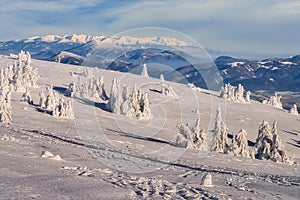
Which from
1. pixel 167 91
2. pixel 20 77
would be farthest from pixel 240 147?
pixel 167 91

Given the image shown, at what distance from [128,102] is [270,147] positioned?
26.2 m

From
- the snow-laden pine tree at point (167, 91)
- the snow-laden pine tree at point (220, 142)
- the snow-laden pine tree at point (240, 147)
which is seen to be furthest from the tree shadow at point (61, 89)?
the snow-laden pine tree at point (240, 147)

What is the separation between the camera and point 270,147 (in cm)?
5556

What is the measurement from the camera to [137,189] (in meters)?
17.8

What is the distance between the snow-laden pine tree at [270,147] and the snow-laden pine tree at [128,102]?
18.1m

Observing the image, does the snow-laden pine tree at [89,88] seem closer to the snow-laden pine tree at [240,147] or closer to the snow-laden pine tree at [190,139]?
the snow-laden pine tree at [240,147]

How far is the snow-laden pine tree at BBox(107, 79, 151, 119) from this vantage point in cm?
7088

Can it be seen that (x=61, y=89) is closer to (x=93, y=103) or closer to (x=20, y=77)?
(x=20, y=77)

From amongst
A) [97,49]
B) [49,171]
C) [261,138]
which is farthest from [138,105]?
[49,171]

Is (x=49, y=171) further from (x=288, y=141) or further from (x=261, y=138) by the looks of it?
(x=288, y=141)

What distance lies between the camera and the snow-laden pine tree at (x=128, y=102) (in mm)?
70875

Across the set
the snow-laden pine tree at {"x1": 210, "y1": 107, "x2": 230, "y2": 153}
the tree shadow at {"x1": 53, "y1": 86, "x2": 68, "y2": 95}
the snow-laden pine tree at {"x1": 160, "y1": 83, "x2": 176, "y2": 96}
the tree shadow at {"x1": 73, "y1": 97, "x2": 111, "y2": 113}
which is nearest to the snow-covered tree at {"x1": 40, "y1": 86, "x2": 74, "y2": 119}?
the tree shadow at {"x1": 73, "y1": 97, "x2": 111, "y2": 113}

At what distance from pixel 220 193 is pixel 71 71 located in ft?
371

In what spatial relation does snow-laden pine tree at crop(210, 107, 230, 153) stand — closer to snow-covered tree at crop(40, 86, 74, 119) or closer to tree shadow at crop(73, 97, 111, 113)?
snow-covered tree at crop(40, 86, 74, 119)
